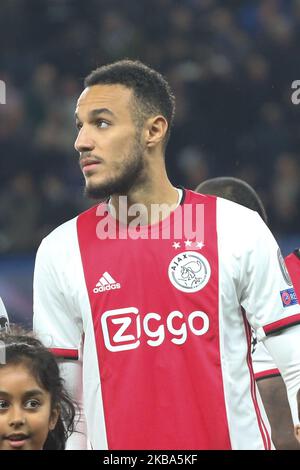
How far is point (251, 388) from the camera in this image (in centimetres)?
349

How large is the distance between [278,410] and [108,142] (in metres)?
1.38

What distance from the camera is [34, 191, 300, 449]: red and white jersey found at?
11.2ft

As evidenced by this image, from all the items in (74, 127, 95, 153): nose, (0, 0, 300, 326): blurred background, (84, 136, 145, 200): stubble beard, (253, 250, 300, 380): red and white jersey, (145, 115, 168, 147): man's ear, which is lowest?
(253, 250, 300, 380): red and white jersey

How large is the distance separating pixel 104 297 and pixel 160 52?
4.23m

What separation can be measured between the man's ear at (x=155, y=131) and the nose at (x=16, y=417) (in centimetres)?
95

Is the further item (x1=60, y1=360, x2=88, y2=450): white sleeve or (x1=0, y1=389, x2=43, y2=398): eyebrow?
(x1=60, y1=360, x2=88, y2=450): white sleeve

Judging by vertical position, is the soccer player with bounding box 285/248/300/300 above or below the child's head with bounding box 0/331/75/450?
above

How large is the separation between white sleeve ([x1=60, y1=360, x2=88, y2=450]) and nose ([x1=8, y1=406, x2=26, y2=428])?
27 cm

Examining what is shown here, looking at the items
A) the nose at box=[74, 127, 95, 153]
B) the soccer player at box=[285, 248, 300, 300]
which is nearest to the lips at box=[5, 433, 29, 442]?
the nose at box=[74, 127, 95, 153]

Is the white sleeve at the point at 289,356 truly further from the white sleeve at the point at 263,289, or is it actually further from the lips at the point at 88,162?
the lips at the point at 88,162

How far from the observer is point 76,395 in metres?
3.55

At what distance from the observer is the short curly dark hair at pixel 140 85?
12.2ft

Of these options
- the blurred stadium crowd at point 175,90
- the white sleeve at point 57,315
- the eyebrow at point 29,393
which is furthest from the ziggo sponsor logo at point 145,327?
the blurred stadium crowd at point 175,90

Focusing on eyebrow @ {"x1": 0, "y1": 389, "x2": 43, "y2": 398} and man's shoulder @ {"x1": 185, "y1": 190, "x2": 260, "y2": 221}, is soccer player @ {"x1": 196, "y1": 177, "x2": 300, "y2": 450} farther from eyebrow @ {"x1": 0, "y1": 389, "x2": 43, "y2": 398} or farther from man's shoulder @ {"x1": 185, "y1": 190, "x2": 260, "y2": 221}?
eyebrow @ {"x1": 0, "y1": 389, "x2": 43, "y2": 398}
